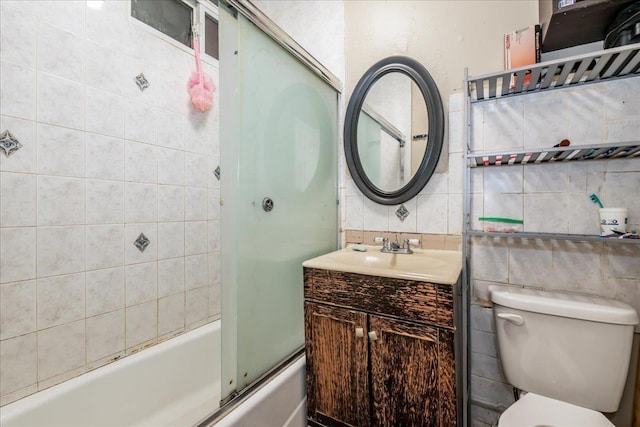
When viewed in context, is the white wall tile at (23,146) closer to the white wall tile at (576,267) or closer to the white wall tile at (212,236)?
the white wall tile at (212,236)

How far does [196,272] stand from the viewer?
1694 millimetres

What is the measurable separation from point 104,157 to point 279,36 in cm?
96

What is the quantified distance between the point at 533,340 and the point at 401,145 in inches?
38.9

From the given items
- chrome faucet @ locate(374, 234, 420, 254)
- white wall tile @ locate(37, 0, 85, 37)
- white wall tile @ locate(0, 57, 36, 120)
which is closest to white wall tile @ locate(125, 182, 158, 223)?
white wall tile @ locate(0, 57, 36, 120)

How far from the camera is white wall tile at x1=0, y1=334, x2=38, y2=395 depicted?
3.29 ft

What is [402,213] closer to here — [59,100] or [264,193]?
[264,193]

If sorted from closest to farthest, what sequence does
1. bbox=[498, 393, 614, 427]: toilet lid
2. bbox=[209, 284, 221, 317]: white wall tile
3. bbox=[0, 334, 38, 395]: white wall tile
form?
bbox=[498, 393, 614, 427]: toilet lid, bbox=[0, 334, 38, 395]: white wall tile, bbox=[209, 284, 221, 317]: white wall tile

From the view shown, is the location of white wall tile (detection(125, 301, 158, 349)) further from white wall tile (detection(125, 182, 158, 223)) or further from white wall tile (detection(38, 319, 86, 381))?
white wall tile (detection(125, 182, 158, 223))

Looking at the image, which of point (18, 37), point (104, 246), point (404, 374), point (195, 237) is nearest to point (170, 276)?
point (195, 237)

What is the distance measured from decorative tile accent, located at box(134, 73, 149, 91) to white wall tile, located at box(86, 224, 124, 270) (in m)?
0.71

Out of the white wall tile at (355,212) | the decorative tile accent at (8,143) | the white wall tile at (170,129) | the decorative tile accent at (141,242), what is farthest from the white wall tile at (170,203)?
the white wall tile at (355,212)

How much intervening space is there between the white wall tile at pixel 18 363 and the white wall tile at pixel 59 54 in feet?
3.45

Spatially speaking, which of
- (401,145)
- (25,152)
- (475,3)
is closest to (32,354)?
(25,152)

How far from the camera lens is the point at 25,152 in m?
1.05
